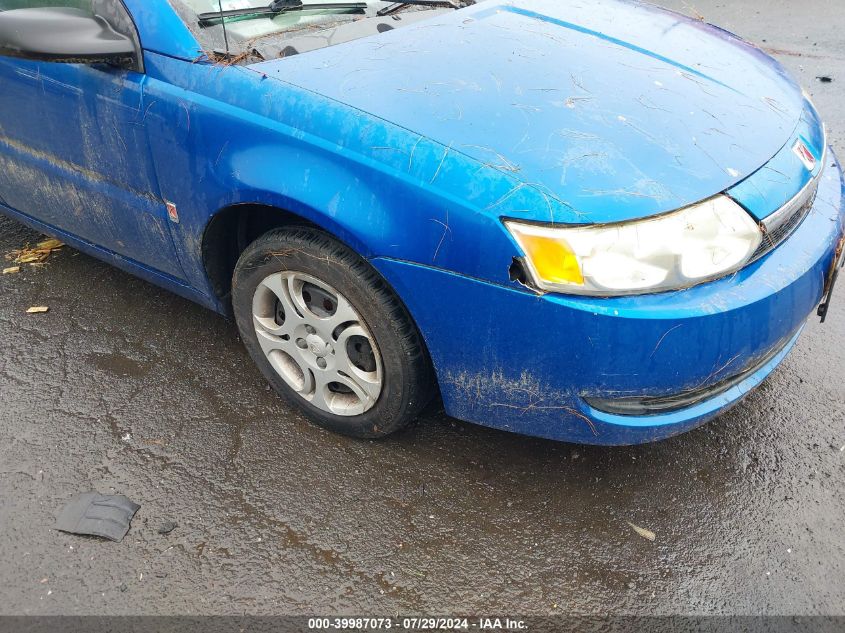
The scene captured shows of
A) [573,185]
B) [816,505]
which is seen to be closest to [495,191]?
[573,185]

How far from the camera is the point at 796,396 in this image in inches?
100

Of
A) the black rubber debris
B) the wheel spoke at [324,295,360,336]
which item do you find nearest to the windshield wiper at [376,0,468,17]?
the wheel spoke at [324,295,360,336]

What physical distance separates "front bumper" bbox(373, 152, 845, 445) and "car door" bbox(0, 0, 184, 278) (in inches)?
37.9

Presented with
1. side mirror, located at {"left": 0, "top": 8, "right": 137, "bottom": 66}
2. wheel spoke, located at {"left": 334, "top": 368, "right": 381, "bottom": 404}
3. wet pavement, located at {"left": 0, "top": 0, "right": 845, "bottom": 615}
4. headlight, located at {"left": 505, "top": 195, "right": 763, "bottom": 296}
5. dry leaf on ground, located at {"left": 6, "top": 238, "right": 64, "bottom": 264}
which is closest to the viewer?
headlight, located at {"left": 505, "top": 195, "right": 763, "bottom": 296}

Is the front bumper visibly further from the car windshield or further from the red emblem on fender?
the car windshield

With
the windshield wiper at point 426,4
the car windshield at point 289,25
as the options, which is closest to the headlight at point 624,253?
the car windshield at point 289,25

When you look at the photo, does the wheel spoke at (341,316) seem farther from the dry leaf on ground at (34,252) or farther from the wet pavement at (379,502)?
the dry leaf on ground at (34,252)

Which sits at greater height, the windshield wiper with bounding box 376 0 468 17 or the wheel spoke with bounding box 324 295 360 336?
the windshield wiper with bounding box 376 0 468 17

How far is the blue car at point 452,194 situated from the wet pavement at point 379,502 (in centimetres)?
26

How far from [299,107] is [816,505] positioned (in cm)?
191

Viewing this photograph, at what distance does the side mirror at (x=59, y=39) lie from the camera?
2029 millimetres

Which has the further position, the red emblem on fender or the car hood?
the red emblem on fender

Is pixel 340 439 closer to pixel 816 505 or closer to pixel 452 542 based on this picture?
pixel 452 542

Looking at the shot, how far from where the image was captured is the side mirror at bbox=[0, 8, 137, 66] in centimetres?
203
